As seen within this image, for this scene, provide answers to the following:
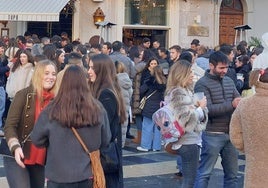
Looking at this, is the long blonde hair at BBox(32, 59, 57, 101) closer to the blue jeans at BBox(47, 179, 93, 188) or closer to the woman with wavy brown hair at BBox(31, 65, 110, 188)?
the woman with wavy brown hair at BBox(31, 65, 110, 188)

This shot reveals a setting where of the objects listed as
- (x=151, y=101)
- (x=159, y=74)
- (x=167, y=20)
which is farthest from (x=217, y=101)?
(x=167, y=20)

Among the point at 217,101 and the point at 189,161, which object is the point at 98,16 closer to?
the point at 217,101

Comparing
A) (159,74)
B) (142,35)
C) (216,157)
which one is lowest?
(216,157)

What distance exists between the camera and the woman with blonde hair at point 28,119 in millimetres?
6184

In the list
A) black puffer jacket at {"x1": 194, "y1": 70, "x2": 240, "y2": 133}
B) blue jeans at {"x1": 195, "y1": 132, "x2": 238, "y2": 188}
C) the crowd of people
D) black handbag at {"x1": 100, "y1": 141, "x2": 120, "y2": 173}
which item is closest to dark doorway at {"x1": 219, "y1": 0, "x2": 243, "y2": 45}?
the crowd of people

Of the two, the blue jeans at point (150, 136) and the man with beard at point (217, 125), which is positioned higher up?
the man with beard at point (217, 125)

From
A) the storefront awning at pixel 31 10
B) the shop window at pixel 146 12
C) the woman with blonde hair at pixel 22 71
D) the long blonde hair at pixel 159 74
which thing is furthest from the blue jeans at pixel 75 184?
the shop window at pixel 146 12

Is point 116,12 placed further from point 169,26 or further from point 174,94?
point 174,94

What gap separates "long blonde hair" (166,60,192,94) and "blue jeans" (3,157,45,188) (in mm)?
1964

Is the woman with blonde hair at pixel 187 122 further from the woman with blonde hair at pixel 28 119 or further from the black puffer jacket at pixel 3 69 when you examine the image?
the black puffer jacket at pixel 3 69

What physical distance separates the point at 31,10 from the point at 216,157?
1229 cm

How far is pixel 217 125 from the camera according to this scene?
7.90 meters

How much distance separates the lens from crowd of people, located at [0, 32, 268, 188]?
17.8 ft

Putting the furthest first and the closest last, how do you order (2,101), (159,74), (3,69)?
(3,69)
(2,101)
(159,74)
